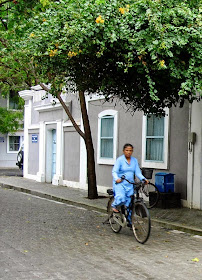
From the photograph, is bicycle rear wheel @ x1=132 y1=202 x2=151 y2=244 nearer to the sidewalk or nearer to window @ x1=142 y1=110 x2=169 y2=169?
the sidewalk

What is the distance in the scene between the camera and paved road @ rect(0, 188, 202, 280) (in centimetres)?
634

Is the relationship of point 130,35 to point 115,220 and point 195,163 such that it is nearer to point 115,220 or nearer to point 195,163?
point 115,220

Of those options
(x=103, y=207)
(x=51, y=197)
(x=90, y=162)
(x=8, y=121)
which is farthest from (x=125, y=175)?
(x=8, y=121)

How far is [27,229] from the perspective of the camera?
9633 millimetres

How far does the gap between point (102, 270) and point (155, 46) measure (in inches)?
151

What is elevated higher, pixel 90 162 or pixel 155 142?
pixel 155 142

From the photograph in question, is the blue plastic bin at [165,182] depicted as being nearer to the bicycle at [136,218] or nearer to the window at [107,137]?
the window at [107,137]

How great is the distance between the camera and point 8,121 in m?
35.0

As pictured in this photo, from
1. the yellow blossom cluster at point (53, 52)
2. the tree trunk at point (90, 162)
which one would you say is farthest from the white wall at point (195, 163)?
the yellow blossom cluster at point (53, 52)

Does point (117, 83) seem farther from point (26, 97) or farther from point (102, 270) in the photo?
point (26, 97)

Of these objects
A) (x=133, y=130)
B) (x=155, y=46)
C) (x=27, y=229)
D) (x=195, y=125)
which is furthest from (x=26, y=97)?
(x=155, y=46)

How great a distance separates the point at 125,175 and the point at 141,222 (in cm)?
98

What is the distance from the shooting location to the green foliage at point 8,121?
115 feet

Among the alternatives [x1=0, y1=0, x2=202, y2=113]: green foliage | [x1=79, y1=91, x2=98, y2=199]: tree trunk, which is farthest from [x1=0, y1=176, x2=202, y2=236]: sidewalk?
[x1=0, y1=0, x2=202, y2=113]: green foliage
